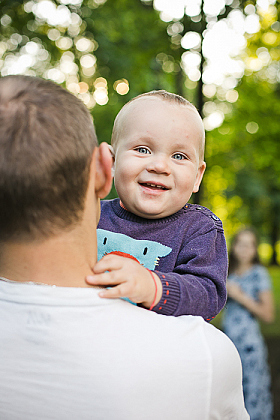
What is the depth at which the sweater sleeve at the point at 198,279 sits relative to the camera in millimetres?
1423

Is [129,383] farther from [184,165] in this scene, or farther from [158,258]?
[184,165]

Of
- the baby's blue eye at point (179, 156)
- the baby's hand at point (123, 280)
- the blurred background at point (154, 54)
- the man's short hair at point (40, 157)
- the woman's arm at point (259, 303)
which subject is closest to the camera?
the man's short hair at point (40, 157)

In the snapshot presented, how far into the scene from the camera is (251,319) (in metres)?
5.13

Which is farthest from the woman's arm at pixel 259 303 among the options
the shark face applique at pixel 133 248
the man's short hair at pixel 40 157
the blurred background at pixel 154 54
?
the man's short hair at pixel 40 157

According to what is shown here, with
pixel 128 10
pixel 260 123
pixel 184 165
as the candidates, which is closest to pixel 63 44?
pixel 128 10

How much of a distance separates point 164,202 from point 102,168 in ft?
1.75

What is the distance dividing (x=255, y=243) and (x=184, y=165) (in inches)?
165

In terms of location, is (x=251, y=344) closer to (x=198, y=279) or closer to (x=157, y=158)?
(x=198, y=279)

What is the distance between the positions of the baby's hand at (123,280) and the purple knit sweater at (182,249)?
11 centimetres

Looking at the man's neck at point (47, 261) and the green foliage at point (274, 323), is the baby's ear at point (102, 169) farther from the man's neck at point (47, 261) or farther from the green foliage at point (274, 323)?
the green foliage at point (274, 323)

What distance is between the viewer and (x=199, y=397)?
1.18 metres

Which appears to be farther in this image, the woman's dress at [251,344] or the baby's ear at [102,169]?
the woman's dress at [251,344]

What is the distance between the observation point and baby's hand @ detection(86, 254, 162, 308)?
121cm

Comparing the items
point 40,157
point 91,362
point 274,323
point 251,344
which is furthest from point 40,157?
point 274,323
